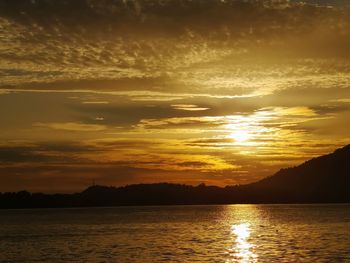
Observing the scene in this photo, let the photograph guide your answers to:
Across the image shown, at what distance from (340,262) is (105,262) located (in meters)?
27.3

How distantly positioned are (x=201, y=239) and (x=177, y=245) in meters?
13.2

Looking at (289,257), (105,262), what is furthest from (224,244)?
(105,262)

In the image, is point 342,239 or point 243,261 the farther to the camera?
point 342,239

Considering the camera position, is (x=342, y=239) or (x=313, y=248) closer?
(x=313, y=248)

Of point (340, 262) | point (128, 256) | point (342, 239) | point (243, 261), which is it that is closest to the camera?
point (340, 262)

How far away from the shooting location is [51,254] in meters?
86.2

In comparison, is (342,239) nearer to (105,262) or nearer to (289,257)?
(289,257)

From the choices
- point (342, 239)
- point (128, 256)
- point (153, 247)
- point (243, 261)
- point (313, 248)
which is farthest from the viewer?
point (342, 239)

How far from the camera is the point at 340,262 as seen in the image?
67438mm

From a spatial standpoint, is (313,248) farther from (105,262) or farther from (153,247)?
(105,262)

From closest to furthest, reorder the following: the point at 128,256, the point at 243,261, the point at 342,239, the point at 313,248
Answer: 1. the point at 243,261
2. the point at 128,256
3. the point at 313,248
4. the point at 342,239

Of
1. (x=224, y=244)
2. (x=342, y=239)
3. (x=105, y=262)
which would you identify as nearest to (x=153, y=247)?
(x=224, y=244)

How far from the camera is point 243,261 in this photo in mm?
71750

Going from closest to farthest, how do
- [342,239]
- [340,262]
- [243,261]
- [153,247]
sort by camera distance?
[340,262] < [243,261] < [153,247] < [342,239]
